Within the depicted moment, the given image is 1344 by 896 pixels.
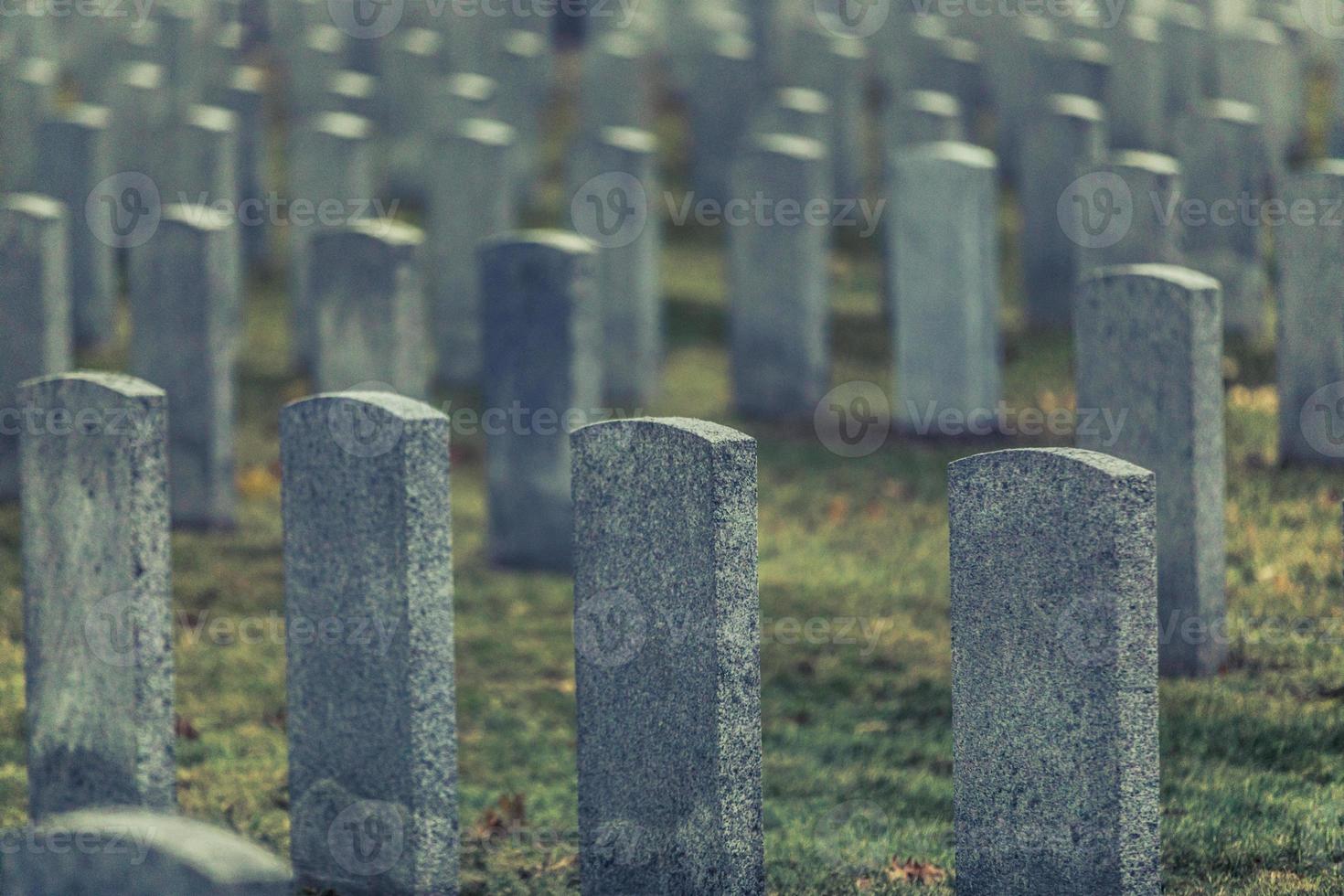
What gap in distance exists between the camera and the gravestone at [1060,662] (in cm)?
438

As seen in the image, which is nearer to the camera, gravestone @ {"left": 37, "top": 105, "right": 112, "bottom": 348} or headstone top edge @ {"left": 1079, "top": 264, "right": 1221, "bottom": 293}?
headstone top edge @ {"left": 1079, "top": 264, "right": 1221, "bottom": 293}

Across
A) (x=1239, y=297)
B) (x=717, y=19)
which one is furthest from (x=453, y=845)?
(x=717, y=19)

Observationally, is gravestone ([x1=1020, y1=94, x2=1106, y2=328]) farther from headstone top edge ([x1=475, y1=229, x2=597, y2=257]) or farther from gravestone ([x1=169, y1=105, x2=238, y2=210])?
gravestone ([x1=169, y1=105, x2=238, y2=210])

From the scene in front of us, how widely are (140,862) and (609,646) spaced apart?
1744 mm

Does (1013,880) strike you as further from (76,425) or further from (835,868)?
(76,425)

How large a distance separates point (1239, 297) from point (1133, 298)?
382 centimetres

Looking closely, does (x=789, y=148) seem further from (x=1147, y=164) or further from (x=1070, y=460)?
(x=1070, y=460)

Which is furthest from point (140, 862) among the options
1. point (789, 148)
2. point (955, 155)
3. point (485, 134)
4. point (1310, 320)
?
point (485, 134)

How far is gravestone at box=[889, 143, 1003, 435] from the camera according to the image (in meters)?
9.39

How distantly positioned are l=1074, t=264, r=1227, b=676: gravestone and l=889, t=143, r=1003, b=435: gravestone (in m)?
2.89

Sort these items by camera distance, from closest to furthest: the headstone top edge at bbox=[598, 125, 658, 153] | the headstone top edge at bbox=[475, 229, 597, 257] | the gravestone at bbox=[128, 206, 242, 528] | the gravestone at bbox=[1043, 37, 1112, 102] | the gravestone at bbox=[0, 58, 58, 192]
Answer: the headstone top edge at bbox=[475, 229, 597, 257] → the gravestone at bbox=[128, 206, 242, 528] → the headstone top edge at bbox=[598, 125, 658, 153] → the gravestone at bbox=[1043, 37, 1112, 102] → the gravestone at bbox=[0, 58, 58, 192]

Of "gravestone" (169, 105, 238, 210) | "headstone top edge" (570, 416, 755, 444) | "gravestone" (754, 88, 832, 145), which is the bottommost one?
"headstone top edge" (570, 416, 755, 444)

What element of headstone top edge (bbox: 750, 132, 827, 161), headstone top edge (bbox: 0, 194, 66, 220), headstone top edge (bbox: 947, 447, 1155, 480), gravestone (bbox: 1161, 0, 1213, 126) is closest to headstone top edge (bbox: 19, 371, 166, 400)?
headstone top edge (bbox: 947, 447, 1155, 480)

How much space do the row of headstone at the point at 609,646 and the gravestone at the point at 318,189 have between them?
5524 mm
